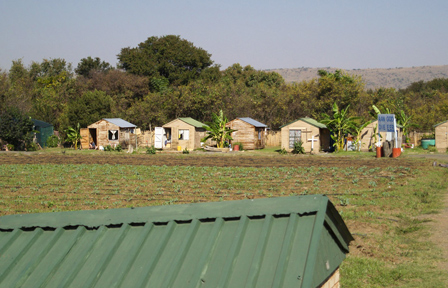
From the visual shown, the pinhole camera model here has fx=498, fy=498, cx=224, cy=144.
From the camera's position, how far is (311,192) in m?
20.1

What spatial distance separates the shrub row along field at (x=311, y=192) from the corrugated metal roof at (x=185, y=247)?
6330 millimetres

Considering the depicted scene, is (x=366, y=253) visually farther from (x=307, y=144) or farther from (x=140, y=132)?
(x=140, y=132)

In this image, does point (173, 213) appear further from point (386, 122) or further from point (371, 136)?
point (371, 136)

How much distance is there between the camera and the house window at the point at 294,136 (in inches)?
1767

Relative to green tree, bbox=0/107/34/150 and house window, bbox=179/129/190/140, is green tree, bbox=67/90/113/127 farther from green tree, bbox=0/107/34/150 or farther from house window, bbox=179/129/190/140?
house window, bbox=179/129/190/140

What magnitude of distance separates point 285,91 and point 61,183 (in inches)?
1860

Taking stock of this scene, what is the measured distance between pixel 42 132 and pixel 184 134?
48.7 ft

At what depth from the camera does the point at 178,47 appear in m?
84.4

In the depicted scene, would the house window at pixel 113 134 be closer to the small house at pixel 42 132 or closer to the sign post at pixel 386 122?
the small house at pixel 42 132

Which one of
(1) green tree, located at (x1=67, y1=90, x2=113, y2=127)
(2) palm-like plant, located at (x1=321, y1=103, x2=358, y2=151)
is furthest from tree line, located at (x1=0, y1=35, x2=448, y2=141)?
(2) palm-like plant, located at (x1=321, y1=103, x2=358, y2=151)

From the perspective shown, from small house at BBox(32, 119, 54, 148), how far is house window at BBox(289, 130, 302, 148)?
979 inches

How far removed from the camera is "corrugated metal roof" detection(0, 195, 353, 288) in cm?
354

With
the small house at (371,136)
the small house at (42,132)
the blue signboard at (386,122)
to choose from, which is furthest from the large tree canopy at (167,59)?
the blue signboard at (386,122)

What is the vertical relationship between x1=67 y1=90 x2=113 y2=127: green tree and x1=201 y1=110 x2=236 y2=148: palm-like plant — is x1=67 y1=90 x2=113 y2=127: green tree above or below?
above
